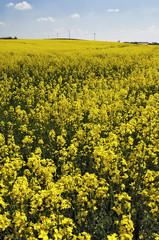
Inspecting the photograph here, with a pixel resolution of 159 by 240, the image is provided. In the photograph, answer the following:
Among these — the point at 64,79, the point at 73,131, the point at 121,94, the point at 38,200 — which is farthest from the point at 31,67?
the point at 38,200

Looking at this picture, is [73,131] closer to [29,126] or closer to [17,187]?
[29,126]

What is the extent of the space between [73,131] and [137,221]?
10.6ft

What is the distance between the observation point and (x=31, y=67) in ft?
54.5

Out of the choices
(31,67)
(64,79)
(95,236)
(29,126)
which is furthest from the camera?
(31,67)

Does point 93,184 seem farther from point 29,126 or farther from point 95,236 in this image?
point 29,126

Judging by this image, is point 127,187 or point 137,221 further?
point 127,187

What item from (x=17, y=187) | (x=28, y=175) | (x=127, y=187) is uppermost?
(x=17, y=187)

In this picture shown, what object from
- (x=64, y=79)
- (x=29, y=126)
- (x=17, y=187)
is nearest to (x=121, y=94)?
(x=29, y=126)

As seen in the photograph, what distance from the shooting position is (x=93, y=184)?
3.36m

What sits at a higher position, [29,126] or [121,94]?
[121,94]

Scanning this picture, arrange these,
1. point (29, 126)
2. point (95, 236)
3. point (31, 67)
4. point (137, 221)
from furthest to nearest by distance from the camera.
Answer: point (31, 67) → point (29, 126) → point (137, 221) → point (95, 236)

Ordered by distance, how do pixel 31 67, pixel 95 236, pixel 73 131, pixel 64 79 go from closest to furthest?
1. pixel 95 236
2. pixel 73 131
3. pixel 64 79
4. pixel 31 67

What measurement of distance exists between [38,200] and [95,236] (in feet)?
3.51

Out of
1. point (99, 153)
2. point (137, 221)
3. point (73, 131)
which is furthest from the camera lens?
point (73, 131)
